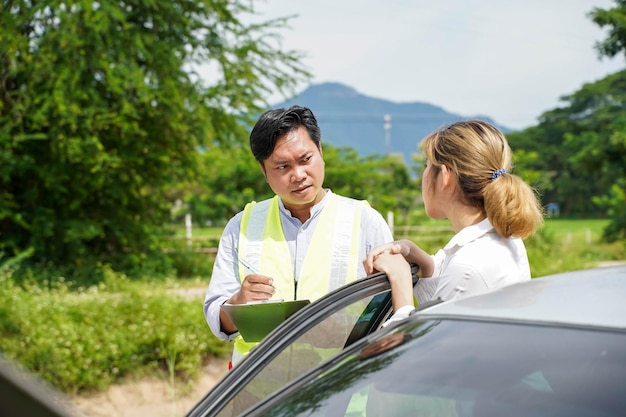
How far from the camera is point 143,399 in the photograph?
9328 mm

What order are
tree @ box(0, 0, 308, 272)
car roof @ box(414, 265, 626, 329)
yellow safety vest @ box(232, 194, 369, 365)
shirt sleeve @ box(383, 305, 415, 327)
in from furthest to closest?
1. tree @ box(0, 0, 308, 272)
2. yellow safety vest @ box(232, 194, 369, 365)
3. shirt sleeve @ box(383, 305, 415, 327)
4. car roof @ box(414, 265, 626, 329)

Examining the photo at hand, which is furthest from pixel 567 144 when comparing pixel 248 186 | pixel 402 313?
pixel 402 313

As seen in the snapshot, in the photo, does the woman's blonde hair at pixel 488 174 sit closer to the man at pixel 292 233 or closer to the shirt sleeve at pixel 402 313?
the man at pixel 292 233

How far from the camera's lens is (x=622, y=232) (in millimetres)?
32031

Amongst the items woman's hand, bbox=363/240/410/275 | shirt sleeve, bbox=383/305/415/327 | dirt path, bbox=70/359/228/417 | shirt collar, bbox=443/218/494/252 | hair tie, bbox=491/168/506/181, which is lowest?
dirt path, bbox=70/359/228/417

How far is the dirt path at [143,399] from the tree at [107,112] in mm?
5870

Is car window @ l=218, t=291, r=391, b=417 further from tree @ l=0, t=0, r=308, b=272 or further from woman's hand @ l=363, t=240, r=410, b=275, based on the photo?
tree @ l=0, t=0, r=308, b=272

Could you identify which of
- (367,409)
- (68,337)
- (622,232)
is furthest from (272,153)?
(622,232)

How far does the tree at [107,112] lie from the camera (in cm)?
1418

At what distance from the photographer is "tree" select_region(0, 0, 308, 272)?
558 inches

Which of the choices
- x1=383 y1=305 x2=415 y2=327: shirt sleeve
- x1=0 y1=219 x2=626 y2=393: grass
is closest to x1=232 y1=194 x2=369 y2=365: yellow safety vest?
x1=383 y1=305 x2=415 y2=327: shirt sleeve

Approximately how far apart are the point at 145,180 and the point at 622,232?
849 inches

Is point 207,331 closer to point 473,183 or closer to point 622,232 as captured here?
point 473,183

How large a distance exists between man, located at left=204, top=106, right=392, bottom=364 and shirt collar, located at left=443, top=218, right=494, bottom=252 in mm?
359
